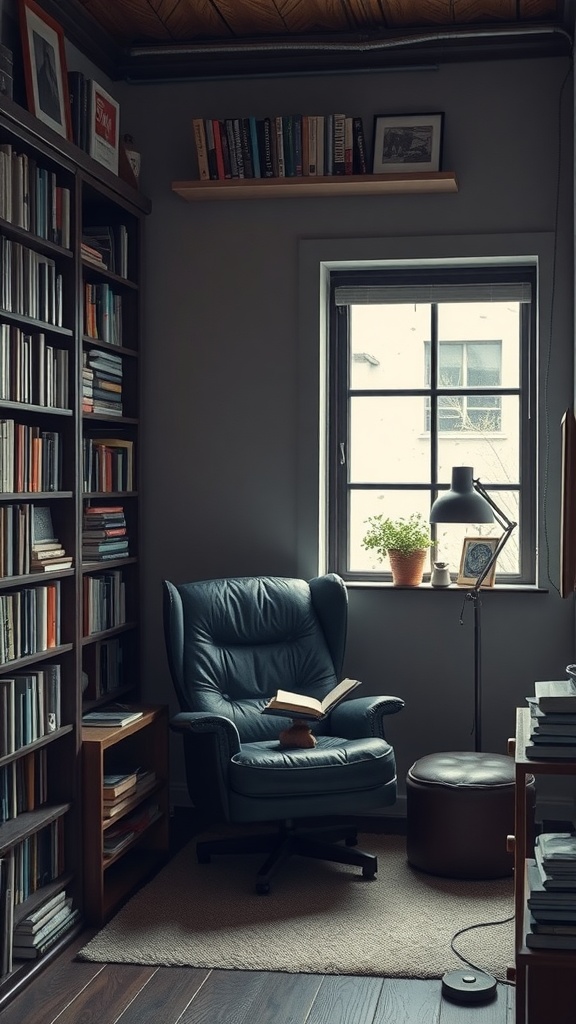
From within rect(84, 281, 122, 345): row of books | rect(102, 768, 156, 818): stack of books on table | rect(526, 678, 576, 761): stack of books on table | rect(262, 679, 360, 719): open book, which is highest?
rect(84, 281, 122, 345): row of books

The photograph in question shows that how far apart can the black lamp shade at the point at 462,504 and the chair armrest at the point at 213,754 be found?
1123mm

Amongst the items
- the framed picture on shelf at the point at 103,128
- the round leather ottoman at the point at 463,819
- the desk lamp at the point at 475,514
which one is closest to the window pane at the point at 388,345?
the desk lamp at the point at 475,514

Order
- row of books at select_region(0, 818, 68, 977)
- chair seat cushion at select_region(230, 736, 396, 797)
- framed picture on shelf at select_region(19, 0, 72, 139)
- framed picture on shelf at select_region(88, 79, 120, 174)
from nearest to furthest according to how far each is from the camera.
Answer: row of books at select_region(0, 818, 68, 977)
framed picture on shelf at select_region(19, 0, 72, 139)
chair seat cushion at select_region(230, 736, 396, 797)
framed picture on shelf at select_region(88, 79, 120, 174)

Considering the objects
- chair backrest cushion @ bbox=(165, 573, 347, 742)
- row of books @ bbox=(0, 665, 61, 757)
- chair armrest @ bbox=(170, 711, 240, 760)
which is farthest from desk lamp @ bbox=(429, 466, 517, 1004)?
row of books @ bbox=(0, 665, 61, 757)

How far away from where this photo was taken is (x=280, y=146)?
436cm

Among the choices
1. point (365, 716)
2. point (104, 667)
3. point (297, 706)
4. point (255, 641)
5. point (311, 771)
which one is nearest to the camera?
point (311, 771)

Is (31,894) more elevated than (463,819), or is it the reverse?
(463,819)

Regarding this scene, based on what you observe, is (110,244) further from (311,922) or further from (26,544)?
(311,922)

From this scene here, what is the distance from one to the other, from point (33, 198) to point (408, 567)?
206 cm

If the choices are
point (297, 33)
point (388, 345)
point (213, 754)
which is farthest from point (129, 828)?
point (297, 33)

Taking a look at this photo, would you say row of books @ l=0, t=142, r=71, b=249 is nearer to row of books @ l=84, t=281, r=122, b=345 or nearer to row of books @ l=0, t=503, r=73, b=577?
row of books @ l=84, t=281, r=122, b=345

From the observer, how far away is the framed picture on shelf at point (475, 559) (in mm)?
4477

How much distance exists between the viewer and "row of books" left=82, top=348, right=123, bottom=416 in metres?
4.00

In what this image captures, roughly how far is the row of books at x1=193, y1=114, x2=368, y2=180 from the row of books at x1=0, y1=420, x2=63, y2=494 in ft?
4.82
